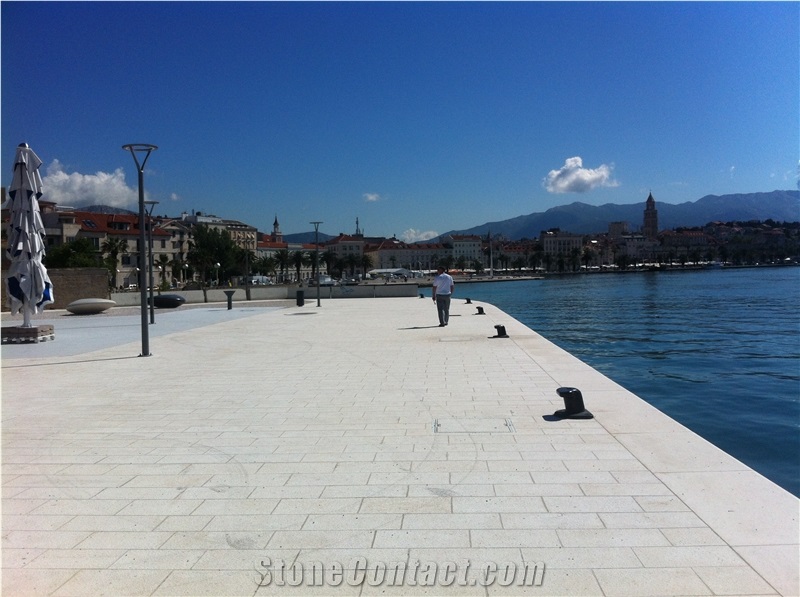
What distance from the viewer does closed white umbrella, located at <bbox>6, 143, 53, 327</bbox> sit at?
684 inches

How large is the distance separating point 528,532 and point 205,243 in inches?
3810

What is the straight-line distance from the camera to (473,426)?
7.25 m

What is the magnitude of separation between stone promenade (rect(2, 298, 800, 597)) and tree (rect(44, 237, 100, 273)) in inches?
2571

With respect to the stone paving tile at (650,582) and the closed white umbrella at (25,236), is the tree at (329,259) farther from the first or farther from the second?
the stone paving tile at (650,582)

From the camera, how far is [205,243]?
315 feet

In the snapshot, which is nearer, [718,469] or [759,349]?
[718,469]

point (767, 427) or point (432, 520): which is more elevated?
point (432, 520)

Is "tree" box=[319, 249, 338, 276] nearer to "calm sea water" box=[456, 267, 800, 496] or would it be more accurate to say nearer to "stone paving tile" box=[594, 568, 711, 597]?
"calm sea water" box=[456, 267, 800, 496]

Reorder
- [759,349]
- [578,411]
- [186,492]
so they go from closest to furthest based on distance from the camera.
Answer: [186,492] < [578,411] < [759,349]

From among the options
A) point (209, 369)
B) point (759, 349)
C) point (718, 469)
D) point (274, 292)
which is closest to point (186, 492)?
point (718, 469)

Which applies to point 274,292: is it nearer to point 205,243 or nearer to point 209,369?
point 209,369

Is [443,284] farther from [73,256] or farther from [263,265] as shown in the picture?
→ [263,265]

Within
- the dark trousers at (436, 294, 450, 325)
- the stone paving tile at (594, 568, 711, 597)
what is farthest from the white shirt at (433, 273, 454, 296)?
the stone paving tile at (594, 568, 711, 597)

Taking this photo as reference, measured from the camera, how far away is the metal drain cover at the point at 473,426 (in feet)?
23.1
